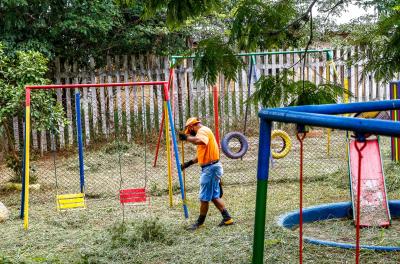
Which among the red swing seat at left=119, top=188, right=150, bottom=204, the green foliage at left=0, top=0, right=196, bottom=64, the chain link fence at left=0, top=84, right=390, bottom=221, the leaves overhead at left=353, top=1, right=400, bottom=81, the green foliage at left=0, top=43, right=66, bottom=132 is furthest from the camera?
the green foliage at left=0, top=0, right=196, bottom=64

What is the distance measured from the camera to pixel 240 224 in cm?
644

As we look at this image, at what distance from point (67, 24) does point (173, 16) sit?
24.6ft

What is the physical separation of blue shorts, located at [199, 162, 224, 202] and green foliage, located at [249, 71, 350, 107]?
2.07m

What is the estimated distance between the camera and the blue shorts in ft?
21.4

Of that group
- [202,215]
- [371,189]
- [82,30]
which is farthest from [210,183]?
[82,30]

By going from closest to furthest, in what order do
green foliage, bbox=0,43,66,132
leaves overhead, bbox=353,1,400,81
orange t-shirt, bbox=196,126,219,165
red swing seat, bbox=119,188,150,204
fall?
1. leaves overhead, bbox=353,1,400,81
2. orange t-shirt, bbox=196,126,219,165
3. red swing seat, bbox=119,188,150,204
4. green foliage, bbox=0,43,66,132

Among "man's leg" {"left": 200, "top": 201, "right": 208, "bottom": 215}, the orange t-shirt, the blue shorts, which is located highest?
the orange t-shirt

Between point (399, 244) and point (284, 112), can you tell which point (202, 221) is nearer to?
point (399, 244)

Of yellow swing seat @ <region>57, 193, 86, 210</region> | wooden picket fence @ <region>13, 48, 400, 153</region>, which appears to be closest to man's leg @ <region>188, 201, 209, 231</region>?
yellow swing seat @ <region>57, 193, 86, 210</region>

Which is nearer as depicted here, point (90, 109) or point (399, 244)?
point (399, 244)

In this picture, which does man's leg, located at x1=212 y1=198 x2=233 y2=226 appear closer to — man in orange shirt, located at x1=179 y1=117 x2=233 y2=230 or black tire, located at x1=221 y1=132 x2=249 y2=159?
man in orange shirt, located at x1=179 y1=117 x2=233 y2=230

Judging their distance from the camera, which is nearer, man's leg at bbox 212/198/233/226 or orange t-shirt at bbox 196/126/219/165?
man's leg at bbox 212/198/233/226

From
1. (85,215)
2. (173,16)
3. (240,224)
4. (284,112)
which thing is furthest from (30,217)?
(284,112)

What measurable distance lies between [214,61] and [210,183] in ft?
8.48
